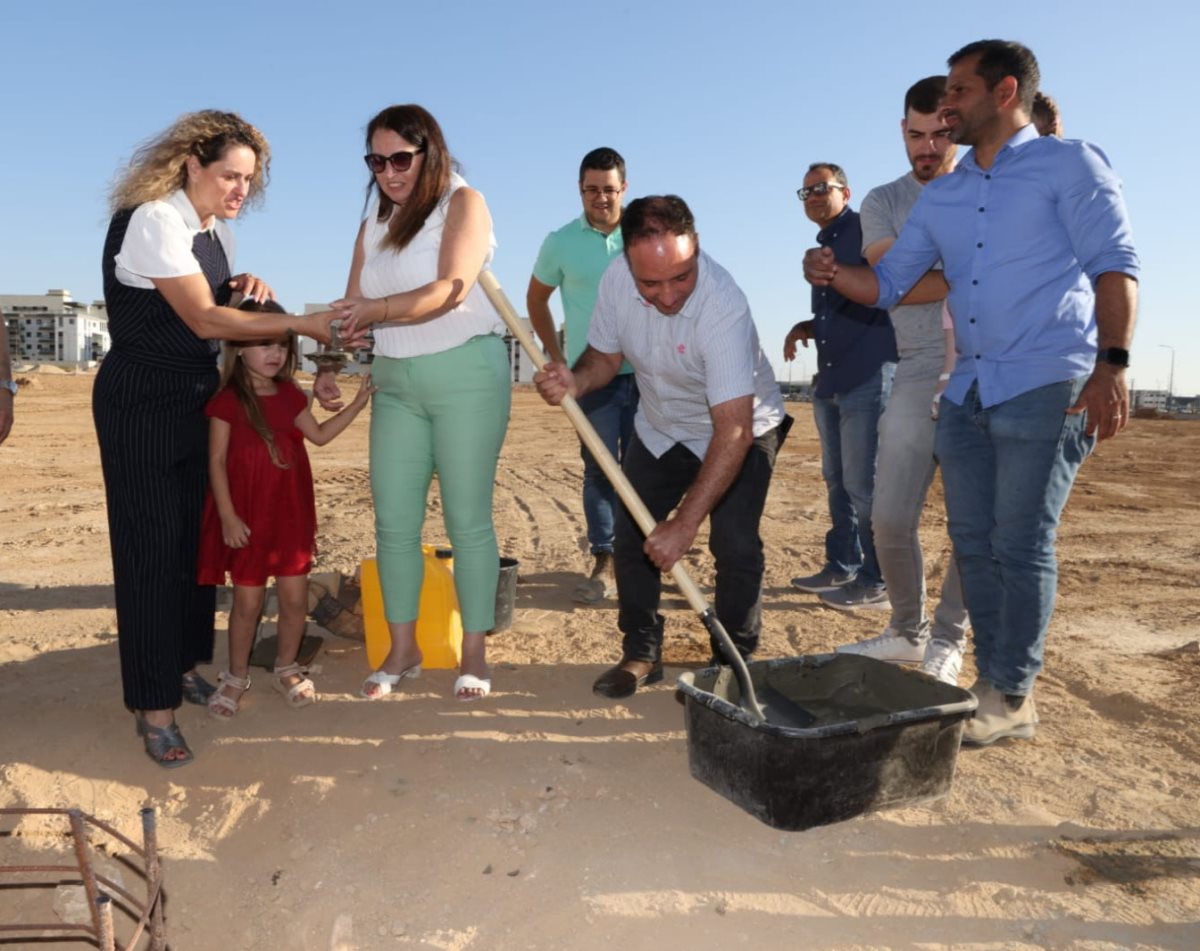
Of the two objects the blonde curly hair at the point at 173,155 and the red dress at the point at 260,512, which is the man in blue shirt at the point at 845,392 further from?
the blonde curly hair at the point at 173,155

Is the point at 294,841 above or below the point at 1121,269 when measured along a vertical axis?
below

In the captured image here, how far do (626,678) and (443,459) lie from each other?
1113 mm

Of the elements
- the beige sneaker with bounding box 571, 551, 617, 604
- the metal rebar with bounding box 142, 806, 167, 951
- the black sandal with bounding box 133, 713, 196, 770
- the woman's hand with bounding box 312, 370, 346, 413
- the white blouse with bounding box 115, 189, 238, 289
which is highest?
the white blouse with bounding box 115, 189, 238, 289

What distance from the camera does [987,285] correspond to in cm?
319

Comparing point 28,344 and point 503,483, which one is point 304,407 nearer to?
point 503,483

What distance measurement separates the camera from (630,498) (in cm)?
324

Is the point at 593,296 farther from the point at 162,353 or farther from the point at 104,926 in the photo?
the point at 104,926

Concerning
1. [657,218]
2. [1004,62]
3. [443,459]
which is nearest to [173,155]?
[443,459]

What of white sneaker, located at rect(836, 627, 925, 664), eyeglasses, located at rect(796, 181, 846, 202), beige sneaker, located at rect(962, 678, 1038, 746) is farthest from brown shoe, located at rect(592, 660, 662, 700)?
eyeglasses, located at rect(796, 181, 846, 202)

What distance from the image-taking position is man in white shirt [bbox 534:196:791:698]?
3.13 meters

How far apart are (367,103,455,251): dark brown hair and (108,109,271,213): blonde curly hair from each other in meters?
0.49

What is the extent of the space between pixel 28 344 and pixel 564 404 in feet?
354

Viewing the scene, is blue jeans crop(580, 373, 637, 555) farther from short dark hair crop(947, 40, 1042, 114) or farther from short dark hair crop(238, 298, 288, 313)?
short dark hair crop(947, 40, 1042, 114)

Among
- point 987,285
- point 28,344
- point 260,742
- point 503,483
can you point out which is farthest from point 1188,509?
point 28,344
